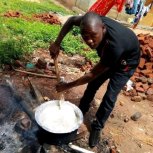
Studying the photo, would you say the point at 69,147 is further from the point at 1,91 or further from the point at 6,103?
the point at 1,91

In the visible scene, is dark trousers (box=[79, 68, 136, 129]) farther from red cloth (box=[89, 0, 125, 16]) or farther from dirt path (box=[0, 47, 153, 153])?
red cloth (box=[89, 0, 125, 16])

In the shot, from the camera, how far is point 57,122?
3828 mm

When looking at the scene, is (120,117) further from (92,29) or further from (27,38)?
(27,38)

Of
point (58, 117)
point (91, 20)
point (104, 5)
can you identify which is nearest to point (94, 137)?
point (58, 117)

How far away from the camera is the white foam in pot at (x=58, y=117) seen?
3.70m

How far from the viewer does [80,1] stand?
42.6 ft

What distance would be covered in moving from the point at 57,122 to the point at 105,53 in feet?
3.71

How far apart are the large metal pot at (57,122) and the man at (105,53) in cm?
39

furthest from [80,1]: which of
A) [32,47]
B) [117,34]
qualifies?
[117,34]

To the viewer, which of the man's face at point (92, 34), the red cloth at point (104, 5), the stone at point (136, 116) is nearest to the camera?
the man's face at point (92, 34)

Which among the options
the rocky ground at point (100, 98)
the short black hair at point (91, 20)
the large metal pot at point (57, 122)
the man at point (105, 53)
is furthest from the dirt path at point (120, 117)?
the short black hair at point (91, 20)

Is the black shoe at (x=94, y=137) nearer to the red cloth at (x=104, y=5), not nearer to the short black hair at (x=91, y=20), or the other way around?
the short black hair at (x=91, y=20)

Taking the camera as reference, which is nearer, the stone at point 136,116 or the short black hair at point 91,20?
the short black hair at point 91,20

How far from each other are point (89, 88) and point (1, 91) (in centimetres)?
156
